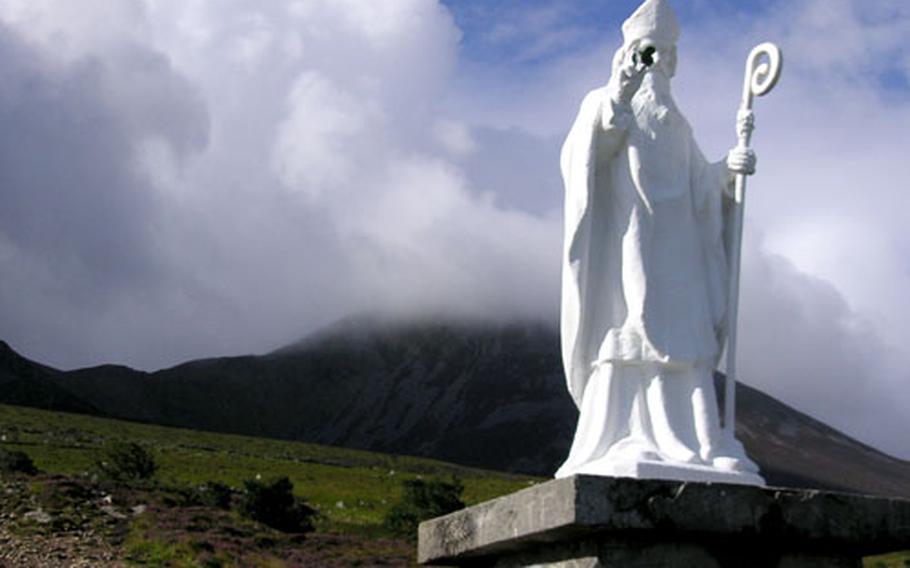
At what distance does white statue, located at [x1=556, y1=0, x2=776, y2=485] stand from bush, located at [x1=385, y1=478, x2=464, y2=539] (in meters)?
35.0

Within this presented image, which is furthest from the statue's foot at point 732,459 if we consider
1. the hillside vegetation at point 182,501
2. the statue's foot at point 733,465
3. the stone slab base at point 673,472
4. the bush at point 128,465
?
the bush at point 128,465

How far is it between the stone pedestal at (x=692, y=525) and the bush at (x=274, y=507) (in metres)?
36.6

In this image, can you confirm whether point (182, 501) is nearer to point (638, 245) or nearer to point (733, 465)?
point (638, 245)

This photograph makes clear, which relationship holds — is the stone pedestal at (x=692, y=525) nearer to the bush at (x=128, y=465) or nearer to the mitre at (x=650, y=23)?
the mitre at (x=650, y=23)

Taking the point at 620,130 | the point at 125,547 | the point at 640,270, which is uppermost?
the point at 620,130

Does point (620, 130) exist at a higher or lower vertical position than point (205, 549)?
higher

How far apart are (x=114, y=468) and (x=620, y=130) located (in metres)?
49.0

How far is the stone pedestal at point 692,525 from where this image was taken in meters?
6.99

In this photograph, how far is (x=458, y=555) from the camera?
8.62 metres

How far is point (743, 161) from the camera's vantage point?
30.1 feet

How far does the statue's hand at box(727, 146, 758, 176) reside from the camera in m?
9.20

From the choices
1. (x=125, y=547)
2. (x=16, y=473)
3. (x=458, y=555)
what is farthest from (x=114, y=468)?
(x=458, y=555)

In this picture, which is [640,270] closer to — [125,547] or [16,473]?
[125,547]

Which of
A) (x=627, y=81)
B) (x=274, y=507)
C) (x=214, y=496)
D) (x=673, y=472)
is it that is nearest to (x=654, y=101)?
(x=627, y=81)
